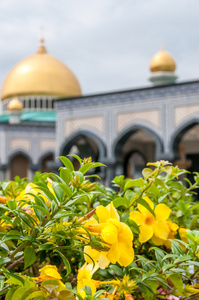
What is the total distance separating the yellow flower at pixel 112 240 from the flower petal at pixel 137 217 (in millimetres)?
193

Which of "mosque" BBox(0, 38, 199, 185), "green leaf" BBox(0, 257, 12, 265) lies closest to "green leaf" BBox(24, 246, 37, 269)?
"green leaf" BBox(0, 257, 12, 265)

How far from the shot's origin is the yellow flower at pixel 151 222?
0.93m

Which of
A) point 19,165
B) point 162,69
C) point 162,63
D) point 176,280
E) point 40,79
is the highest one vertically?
point 40,79

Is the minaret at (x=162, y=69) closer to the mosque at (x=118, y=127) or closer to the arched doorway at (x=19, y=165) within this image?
the mosque at (x=118, y=127)

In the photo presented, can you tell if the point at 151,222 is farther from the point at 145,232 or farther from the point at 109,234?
the point at 109,234

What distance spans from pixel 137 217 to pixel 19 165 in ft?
62.2

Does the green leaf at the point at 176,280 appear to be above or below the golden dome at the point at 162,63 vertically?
below

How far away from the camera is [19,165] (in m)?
19.5

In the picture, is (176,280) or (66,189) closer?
(66,189)

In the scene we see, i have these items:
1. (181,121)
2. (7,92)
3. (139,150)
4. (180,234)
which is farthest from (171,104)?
(7,92)

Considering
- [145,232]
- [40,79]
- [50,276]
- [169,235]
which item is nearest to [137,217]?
[145,232]

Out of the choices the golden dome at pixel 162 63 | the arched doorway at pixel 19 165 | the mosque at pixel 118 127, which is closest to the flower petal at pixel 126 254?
the mosque at pixel 118 127

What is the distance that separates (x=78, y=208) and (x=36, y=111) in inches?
797

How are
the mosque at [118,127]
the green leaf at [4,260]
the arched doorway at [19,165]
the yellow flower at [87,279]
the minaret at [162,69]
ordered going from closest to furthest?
the green leaf at [4,260] < the yellow flower at [87,279] < the mosque at [118,127] < the minaret at [162,69] < the arched doorway at [19,165]
